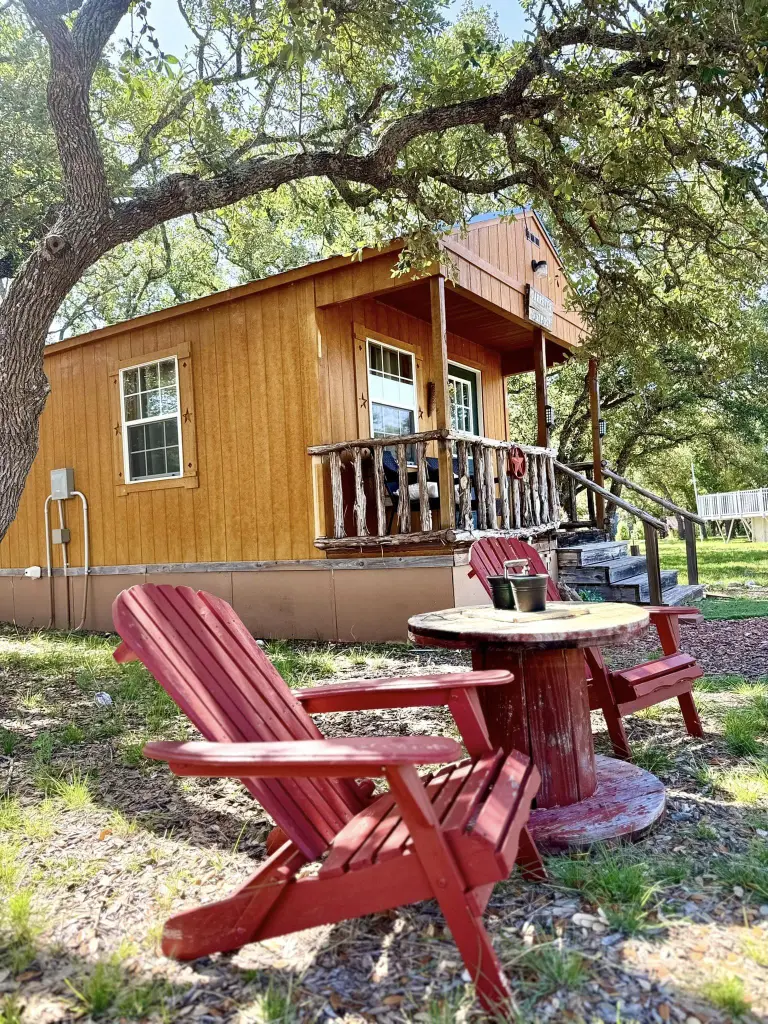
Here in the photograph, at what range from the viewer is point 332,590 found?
22.7 ft

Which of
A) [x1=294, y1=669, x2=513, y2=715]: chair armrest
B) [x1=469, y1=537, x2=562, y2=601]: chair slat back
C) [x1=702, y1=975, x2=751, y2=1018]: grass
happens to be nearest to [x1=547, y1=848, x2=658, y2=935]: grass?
[x1=702, y1=975, x2=751, y2=1018]: grass

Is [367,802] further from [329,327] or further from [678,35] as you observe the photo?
[329,327]

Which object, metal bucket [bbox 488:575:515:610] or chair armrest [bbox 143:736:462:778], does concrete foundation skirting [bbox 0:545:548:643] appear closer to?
metal bucket [bbox 488:575:515:610]

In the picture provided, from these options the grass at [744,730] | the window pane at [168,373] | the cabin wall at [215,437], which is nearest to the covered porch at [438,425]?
the cabin wall at [215,437]

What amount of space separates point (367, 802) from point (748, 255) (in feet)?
20.8

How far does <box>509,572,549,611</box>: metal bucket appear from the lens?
2941 mm

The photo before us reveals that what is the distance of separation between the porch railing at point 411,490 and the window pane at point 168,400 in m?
2.05

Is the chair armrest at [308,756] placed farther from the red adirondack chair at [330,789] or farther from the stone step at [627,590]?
the stone step at [627,590]

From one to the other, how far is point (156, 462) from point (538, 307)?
475cm

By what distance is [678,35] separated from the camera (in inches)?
165

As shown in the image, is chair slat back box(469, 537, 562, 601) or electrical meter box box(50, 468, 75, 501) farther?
electrical meter box box(50, 468, 75, 501)

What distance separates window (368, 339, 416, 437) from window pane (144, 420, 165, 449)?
236cm

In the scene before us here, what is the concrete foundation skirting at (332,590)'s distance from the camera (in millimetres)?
6477

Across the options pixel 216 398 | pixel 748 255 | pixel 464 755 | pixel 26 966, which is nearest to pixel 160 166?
pixel 216 398
